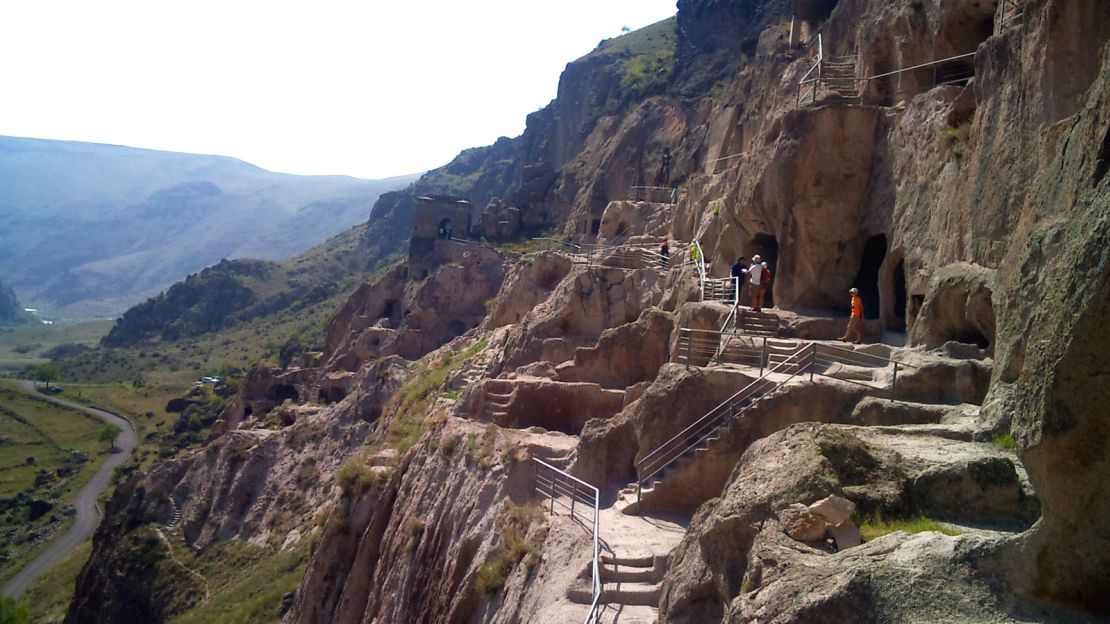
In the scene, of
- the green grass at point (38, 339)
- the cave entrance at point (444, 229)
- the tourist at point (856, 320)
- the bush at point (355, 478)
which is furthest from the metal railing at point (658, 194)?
the green grass at point (38, 339)

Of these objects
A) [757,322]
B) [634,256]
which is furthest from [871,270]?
[634,256]

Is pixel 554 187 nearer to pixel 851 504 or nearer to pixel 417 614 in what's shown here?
pixel 417 614

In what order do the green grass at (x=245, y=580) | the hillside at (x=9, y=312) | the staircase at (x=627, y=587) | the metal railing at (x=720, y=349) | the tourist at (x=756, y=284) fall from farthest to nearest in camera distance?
the hillside at (x=9, y=312) → the green grass at (x=245, y=580) → the tourist at (x=756, y=284) → the metal railing at (x=720, y=349) → the staircase at (x=627, y=587)

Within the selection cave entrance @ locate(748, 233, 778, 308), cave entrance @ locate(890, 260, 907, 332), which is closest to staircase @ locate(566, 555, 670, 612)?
cave entrance @ locate(890, 260, 907, 332)

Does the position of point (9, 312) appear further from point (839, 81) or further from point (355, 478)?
point (839, 81)

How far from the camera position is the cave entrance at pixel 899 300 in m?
16.2

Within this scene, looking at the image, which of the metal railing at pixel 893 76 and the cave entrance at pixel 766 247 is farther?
the cave entrance at pixel 766 247

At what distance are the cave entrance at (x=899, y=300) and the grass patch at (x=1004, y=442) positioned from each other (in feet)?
26.6

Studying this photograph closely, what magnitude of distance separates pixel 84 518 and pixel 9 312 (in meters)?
127

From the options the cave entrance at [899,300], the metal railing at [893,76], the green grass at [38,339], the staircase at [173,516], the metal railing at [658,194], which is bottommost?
the green grass at [38,339]

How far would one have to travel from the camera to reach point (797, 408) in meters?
11.8

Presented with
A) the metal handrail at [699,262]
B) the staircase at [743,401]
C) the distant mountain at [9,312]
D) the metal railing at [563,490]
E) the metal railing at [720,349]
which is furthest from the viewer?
the distant mountain at [9,312]

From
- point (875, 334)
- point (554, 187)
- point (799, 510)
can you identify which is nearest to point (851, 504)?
point (799, 510)

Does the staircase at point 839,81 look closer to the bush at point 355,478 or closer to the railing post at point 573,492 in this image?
the railing post at point 573,492
